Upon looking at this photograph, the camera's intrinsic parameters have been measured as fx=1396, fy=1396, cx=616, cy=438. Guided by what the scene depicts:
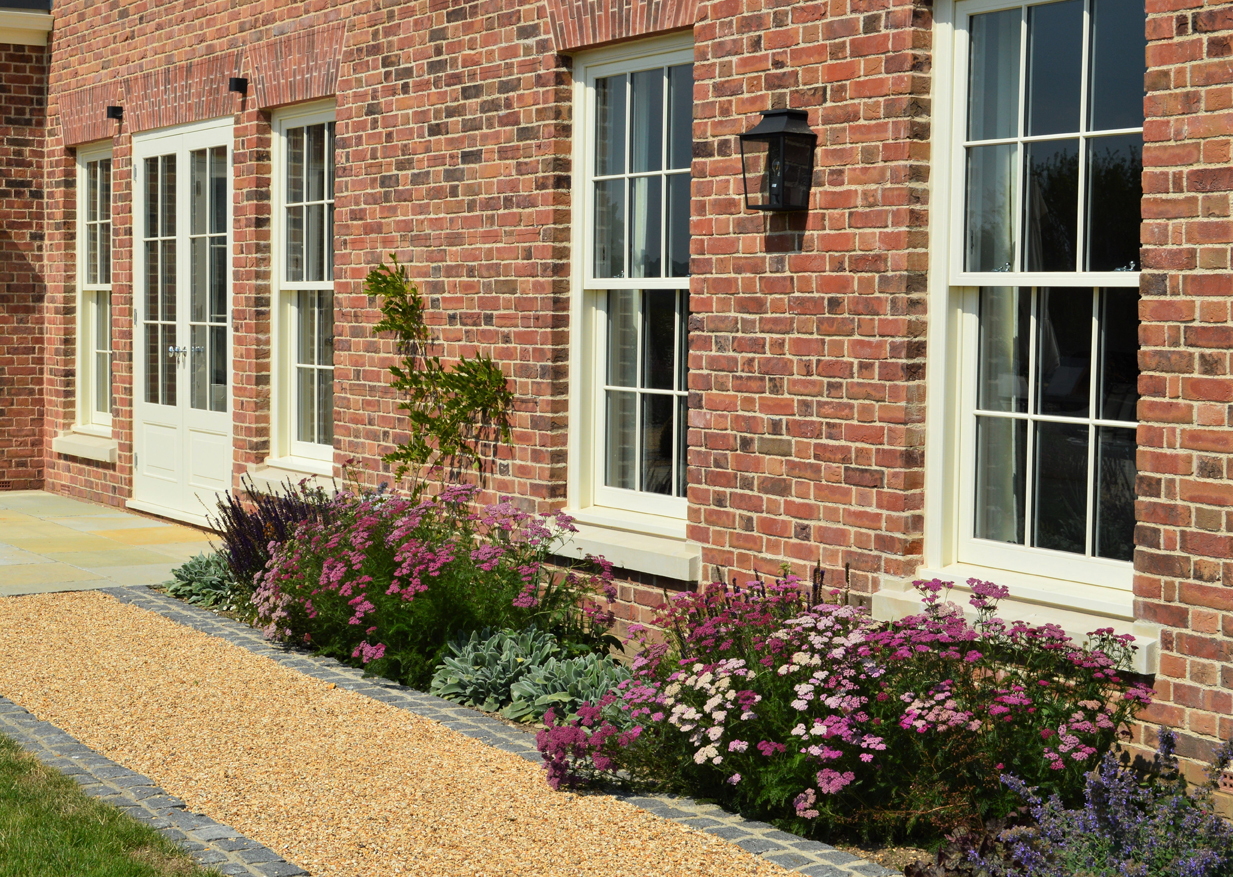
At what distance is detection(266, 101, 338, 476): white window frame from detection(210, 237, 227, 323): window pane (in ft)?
2.56

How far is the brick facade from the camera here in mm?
4715

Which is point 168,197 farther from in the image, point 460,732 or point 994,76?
point 994,76

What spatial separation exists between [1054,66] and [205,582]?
594cm

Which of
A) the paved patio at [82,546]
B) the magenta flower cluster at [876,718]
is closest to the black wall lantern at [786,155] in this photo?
the magenta flower cluster at [876,718]

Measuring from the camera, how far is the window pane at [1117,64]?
504cm

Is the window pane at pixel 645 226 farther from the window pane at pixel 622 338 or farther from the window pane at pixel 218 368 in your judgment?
the window pane at pixel 218 368

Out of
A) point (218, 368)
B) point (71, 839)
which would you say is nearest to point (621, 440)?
point (71, 839)

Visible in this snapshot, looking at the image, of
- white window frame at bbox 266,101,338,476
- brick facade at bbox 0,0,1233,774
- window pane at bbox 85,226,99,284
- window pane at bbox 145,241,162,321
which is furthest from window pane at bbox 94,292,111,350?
white window frame at bbox 266,101,338,476

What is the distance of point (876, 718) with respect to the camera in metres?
4.69

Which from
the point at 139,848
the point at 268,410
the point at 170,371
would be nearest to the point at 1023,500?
the point at 139,848

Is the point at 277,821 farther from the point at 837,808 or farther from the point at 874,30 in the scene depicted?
the point at 874,30

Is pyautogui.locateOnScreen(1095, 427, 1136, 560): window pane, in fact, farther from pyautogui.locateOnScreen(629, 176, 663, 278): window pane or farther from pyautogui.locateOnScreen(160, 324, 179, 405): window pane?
pyautogui.locateOnScreen(160, 324, 179, 405): window pane

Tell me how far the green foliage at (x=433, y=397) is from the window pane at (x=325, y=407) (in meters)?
1.29

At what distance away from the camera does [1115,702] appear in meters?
4.89
